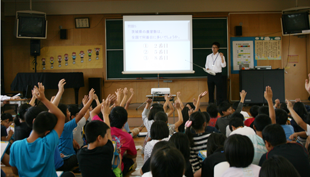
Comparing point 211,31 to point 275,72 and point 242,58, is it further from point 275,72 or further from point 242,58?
point 275,72

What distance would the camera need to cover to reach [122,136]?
178 centimetres

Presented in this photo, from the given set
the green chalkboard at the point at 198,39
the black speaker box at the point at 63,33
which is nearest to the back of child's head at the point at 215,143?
the green chalkboard at the point at 198,39

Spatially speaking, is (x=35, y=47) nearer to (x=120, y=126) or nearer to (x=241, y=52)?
(x=120, y=126)

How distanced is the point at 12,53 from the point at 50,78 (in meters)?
1.87

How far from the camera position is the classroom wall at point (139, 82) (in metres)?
5.75

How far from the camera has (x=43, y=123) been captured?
49.5 inches

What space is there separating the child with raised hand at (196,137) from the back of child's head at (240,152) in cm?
57

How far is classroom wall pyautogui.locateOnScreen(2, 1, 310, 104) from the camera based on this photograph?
575 centimetres

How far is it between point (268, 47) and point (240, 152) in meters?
5.57

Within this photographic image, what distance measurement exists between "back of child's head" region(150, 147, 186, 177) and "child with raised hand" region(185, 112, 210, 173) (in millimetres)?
778

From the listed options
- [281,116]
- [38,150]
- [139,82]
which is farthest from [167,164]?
[139,82]

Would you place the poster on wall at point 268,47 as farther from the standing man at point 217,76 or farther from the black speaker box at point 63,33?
the black speaker box at point 63,33

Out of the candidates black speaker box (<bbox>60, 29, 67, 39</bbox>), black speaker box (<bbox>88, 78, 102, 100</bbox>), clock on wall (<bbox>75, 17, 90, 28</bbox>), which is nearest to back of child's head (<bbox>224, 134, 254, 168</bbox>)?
black speaker box (<bbox>88, 78, 102, 100</bbox>)

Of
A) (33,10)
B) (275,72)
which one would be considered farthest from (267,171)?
(33,10)
